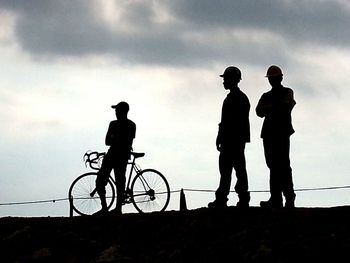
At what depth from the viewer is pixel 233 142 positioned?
1569 centimetres

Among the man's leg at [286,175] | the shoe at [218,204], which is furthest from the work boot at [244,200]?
the man's leg at [286,175]

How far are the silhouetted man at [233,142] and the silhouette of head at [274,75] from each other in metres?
0.54

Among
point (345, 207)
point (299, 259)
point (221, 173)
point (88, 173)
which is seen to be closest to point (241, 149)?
point (221, 173)

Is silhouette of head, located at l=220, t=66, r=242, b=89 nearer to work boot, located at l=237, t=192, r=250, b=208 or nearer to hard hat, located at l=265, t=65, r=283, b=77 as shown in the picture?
hard hat, located at l=265, t=65, r=283, b=77

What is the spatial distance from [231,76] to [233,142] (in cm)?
120

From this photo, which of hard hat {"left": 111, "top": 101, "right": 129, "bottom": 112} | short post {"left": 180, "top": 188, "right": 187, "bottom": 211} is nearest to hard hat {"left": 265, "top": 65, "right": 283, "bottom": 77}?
hard hat {"left": 111, "top": 101, "right": 129, "bottom": 112}

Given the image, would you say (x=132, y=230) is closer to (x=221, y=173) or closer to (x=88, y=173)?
(x=221, y=173)

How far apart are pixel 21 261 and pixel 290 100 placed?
18.5 feet

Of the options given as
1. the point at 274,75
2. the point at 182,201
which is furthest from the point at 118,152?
the point at 274,75

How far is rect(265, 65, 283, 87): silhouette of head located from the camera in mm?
15531

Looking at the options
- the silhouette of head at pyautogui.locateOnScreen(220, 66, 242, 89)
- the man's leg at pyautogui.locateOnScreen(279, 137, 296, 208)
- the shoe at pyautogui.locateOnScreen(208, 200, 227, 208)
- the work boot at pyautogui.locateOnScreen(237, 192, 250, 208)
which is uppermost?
the silhouette of head at pyautogui.locateOnScreen(220, 66, 242, 89)

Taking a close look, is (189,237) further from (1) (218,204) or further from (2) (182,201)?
(2) (182,201)

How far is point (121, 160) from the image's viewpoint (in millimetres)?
19000

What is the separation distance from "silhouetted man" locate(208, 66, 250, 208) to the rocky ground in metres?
0.39
